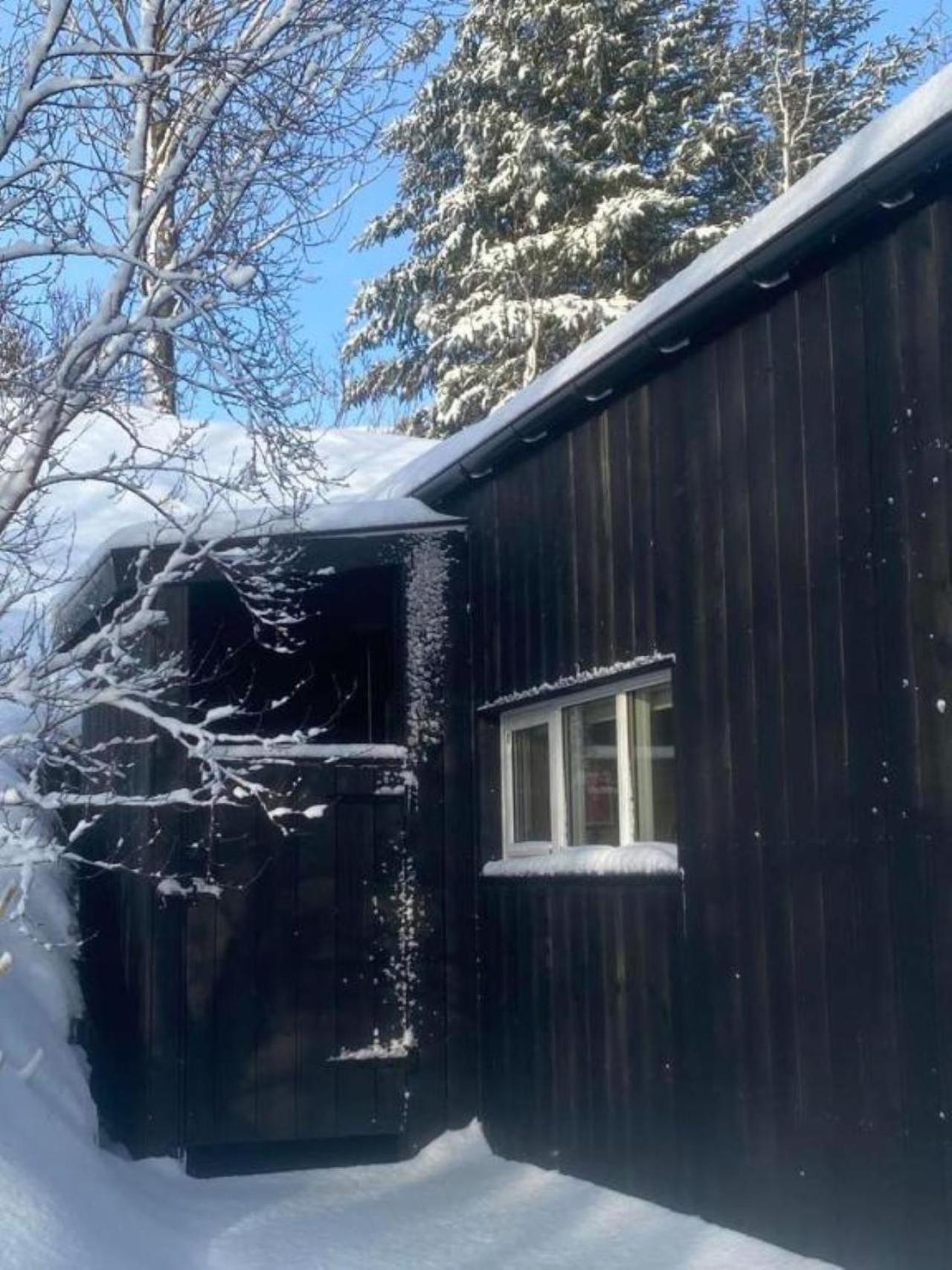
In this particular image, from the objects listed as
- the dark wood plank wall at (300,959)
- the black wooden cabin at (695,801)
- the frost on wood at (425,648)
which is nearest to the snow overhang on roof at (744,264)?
the black wooden cabin at (695,801)

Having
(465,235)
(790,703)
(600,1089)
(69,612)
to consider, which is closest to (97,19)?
(69,612)

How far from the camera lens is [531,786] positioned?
8750 millimetres

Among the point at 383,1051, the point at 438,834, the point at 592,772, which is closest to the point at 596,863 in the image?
the point at 592,772

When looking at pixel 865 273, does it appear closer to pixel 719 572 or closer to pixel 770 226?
pixel 770 226

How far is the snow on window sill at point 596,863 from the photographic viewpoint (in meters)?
6.84

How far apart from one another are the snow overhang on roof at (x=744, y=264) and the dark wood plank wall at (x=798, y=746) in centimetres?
11

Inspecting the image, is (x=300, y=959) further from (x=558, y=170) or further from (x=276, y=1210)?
(x=558, y=170)

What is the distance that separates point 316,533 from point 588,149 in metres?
17.8

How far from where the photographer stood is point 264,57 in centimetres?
768

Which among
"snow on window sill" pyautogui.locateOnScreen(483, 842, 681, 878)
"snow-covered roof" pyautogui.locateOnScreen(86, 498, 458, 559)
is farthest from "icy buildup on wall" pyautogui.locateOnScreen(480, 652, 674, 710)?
"snow-covered roof" pyautogui.locateOnScreen(86, 498, 458, 559)

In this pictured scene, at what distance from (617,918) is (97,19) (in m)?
5.08

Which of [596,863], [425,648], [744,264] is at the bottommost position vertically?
[596,863]

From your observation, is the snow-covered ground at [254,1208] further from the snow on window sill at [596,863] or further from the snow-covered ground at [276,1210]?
the snow on window sill at [596,863]

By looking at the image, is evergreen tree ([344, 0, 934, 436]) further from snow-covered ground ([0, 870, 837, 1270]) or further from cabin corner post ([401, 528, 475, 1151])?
snow-covered ground ([0, 870, 837, 1270])
